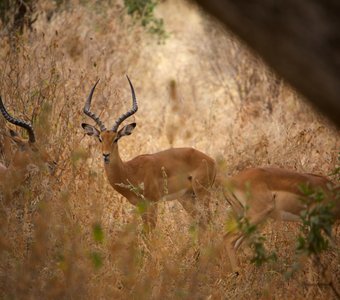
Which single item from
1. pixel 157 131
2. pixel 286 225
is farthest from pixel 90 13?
pixel 286 225

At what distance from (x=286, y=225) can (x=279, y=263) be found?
3.46 feet

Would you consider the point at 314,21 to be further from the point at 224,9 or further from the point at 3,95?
the point at 3,95

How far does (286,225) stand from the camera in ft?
17.6

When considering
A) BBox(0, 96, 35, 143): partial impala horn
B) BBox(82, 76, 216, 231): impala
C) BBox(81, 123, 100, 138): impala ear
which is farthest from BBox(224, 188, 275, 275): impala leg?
BBox(0, 96, 35, 143): partial impala horn

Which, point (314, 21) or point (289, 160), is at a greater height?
point (314, 21)

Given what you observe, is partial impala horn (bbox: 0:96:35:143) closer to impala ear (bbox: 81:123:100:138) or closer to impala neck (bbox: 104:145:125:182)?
impala ear (bbox: 81:123:100:138)

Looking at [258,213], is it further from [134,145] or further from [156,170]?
[134,145]

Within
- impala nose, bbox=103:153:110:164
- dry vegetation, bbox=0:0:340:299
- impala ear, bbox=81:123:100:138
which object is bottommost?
impala nose, bbox=103:153:110:164

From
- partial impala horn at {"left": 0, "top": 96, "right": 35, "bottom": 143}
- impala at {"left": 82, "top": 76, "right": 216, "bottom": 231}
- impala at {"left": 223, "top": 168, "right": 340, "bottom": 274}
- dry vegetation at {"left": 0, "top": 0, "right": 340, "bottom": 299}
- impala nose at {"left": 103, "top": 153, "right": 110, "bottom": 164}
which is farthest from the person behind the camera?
impala at {"left": 82, "top": 76, "right": 216, "bottom": 231}

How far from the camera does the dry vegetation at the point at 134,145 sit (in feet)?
10.8

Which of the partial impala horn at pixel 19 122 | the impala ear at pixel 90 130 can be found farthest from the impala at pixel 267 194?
the partial impala horn at pixel 19 122

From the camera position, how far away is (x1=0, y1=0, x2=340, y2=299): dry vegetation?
3.29 metres

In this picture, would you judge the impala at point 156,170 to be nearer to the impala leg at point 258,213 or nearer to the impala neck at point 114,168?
the impala neck at point 114,168

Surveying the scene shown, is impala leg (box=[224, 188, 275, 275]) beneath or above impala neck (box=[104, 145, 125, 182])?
above
